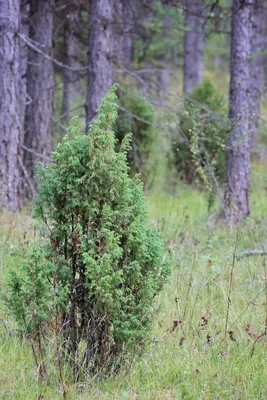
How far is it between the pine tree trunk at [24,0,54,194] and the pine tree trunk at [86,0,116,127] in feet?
3.44

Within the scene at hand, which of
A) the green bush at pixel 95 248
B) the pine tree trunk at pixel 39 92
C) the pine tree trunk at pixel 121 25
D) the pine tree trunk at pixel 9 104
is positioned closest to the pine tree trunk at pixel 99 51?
the pine tree trunk at pixel 121 25

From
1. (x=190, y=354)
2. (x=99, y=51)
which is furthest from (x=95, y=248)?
(x=99, y=51)

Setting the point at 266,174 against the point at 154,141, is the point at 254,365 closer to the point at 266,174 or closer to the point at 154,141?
the point at 154,141

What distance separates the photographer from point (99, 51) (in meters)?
9.91

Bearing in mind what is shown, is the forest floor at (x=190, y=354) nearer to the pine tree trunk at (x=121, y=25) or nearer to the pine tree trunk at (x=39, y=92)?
the pine tree trunk at (x=39, y=92)

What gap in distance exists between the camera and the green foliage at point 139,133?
12.0 m

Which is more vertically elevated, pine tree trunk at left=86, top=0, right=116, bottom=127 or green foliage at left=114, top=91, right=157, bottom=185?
pine tree trunk at left=86, top=0, right=116, bottom=127

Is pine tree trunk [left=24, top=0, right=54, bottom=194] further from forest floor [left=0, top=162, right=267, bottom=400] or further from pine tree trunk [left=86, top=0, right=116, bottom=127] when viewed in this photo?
forest floor [left=0, top=162, right=267, bottom=400]

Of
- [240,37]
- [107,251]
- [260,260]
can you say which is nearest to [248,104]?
[240,37]

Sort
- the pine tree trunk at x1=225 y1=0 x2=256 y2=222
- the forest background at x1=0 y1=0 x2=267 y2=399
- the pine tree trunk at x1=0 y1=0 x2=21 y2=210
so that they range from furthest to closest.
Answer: the pine tree trunk at x1=225 y1=0 x2=256 y2=222 < the pine tree trunk at x1=0 y1=0 x2=21 y2=210 < the forest background at x1=0 y1=0 x2=267 y2=399

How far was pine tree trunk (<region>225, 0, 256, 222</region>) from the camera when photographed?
28.5 ft

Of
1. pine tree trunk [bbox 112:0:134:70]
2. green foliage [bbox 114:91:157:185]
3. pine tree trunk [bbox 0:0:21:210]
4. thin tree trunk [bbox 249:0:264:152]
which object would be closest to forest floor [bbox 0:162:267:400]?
pine tree trunk [bbox 0:0:21:210]

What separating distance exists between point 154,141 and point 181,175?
1.72m

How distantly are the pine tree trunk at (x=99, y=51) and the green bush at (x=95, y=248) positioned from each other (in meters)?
6.27
